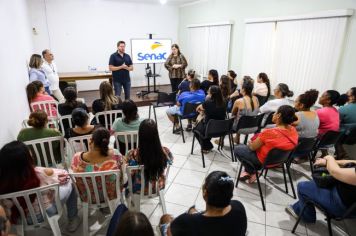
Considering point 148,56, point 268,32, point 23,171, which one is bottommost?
point 23,171

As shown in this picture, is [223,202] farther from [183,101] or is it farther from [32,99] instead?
[32,99]

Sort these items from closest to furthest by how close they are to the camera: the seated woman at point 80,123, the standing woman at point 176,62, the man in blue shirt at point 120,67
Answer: the seated woman at point 80,123 < the man in blue shirt at point 120,67 < the standing woman at point 176,62

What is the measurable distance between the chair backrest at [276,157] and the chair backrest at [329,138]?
725 mm

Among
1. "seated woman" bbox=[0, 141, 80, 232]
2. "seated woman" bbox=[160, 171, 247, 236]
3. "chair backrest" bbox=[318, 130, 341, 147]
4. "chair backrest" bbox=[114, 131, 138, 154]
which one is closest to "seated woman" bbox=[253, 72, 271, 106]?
"chair backrest" bbox=[318, 130, 341, 147]

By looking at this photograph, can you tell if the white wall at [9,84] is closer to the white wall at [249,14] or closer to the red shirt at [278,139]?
the red shirt at [278,139]

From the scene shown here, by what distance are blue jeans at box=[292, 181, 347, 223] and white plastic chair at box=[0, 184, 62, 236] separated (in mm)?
1989

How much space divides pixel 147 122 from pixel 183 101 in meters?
1.97

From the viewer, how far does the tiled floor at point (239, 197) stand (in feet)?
6.99

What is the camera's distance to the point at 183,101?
376 centimetres

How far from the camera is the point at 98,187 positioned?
70.7 inches

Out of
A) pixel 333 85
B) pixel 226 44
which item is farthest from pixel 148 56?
pixel 333 85

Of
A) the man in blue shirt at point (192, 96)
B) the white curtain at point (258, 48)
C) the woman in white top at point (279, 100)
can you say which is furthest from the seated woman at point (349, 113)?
the man in blue shirt at point (192, 96)

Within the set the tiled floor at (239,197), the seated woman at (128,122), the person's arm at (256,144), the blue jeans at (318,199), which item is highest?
the seated woman at (128,122)

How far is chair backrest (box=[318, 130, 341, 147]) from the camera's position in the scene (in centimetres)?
273
